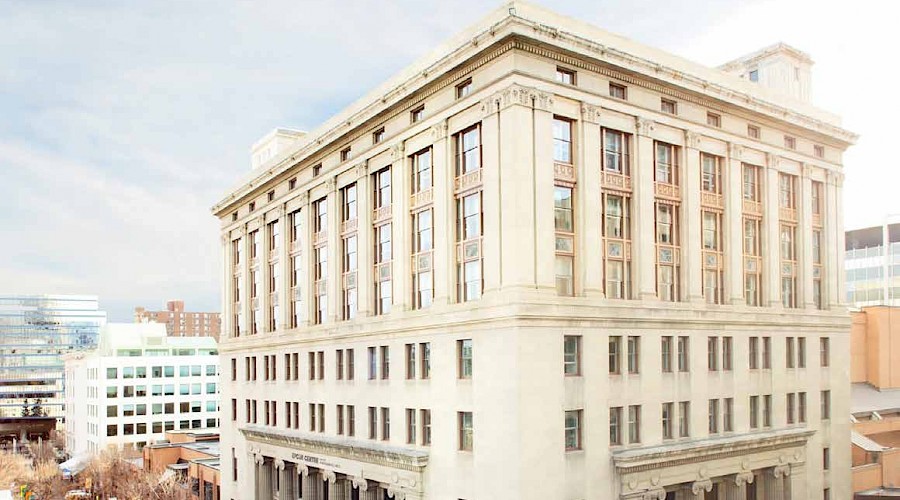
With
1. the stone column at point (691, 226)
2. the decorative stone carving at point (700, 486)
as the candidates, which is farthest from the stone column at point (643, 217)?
the decorative stone carving at point (700, 486)

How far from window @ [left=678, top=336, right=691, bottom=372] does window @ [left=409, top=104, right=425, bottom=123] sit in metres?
18.9

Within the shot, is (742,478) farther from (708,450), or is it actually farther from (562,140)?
(562,140)

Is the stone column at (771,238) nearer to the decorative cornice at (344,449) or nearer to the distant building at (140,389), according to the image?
the decorative cornice at (344,449)

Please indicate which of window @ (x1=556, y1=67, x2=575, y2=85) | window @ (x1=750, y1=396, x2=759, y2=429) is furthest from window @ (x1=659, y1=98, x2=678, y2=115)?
window @ (x1=750, y1=396, x2=759, y2=429)

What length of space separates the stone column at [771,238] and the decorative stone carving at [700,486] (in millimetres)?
12549

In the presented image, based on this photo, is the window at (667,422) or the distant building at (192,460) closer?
the window at (667,422)

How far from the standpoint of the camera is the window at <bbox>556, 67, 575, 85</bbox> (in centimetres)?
4228

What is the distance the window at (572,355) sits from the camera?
135 feet

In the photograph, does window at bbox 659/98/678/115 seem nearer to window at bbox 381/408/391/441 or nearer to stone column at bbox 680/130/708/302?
stone column at bbox 680/130/708/302

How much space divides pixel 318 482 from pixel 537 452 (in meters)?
25.3

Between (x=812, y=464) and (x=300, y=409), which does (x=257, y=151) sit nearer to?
(x=300, y=409)

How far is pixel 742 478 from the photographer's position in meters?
48.1

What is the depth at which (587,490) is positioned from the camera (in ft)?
133

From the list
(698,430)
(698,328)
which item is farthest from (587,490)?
(698,328)
